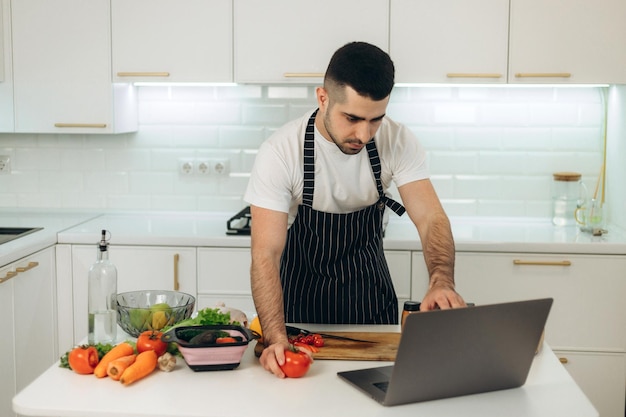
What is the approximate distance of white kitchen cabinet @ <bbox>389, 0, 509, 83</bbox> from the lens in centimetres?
389

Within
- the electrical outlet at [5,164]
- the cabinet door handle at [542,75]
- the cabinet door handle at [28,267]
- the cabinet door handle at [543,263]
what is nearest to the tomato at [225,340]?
the cabinet door handle at [28,267]

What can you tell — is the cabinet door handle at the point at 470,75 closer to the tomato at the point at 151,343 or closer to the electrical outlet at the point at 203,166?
the electrical outlet at the point at 203,166

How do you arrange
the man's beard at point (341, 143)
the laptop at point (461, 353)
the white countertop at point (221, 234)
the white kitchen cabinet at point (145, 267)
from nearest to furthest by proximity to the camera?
the laptop at point (461, 353), the man's beard at point (341, 143), the white countertop at point (221, 234), the white kitchen cabinet at point (145, 267)

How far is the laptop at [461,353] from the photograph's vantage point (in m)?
1.88

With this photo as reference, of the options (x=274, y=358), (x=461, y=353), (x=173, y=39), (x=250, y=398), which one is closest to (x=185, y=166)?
(x=173, y=39)

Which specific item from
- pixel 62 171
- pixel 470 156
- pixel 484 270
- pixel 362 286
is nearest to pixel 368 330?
pixel 362 286

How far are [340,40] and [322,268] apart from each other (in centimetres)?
132

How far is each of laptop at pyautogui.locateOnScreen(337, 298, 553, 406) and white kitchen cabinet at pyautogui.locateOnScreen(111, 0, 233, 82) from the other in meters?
2.23

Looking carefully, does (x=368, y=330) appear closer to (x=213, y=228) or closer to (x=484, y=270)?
(x=484, y=270)

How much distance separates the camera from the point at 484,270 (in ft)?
12.4

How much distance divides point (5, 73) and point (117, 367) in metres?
2.45

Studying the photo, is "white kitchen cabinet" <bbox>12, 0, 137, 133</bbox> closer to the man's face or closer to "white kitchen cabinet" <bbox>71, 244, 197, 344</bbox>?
"white kitchen cabinet" <bbox>71, 244, 197, 344</bbox>

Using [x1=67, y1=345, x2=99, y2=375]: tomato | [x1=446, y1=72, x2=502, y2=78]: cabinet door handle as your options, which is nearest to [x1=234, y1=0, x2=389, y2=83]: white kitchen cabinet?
[x1=446, y1=72, x2=502, y2=78]: cabinet door handle

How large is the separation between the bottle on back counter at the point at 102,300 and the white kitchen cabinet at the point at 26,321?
1175 mm
